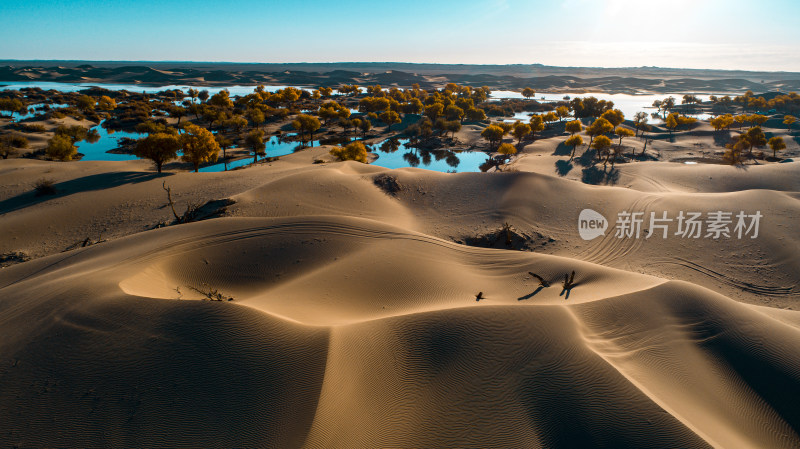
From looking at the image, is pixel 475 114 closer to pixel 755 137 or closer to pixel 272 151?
pixel 755 137

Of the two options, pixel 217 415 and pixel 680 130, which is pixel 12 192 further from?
pixel 680 130

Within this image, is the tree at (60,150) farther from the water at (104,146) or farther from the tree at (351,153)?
the tree at (351,153)

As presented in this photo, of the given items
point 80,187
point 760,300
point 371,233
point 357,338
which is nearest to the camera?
point 357,338

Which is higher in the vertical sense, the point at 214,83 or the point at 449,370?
the point at 214,83

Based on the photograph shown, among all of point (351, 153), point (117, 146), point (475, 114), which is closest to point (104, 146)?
point (117, 146)

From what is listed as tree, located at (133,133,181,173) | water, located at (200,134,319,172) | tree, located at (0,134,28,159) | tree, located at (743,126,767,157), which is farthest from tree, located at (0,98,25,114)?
tree, located at (743,126,767,157)

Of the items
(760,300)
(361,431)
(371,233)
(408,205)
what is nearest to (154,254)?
(371,233)

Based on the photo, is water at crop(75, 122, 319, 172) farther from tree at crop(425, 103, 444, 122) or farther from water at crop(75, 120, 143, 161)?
tree at crop(425, 103, 444, 122)
